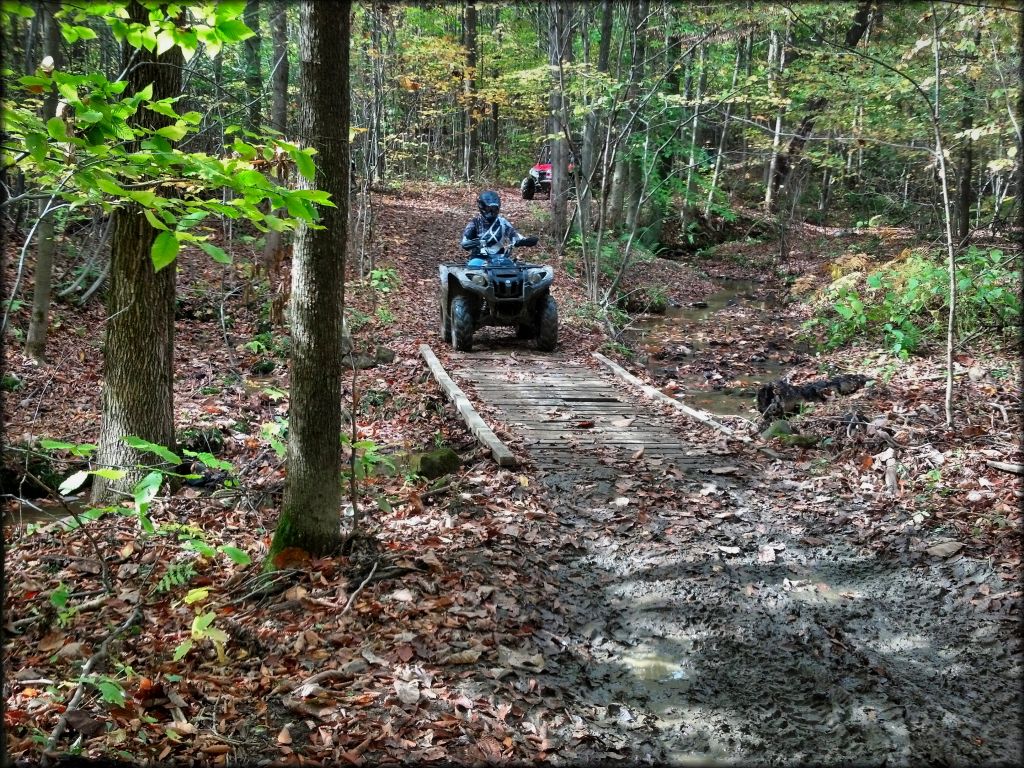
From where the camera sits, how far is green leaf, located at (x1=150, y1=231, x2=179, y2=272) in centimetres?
237

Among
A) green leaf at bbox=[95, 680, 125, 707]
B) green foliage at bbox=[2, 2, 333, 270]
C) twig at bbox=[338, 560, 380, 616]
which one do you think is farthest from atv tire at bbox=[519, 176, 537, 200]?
green leaf at bbox=[95, 680, 125, 707]

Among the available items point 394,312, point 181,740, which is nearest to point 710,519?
point 181,740

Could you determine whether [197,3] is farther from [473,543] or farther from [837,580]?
[837,580]

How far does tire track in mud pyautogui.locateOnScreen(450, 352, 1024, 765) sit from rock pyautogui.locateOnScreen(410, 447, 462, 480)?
2.42ft

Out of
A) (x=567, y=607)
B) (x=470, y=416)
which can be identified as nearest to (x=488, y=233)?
(x=470, y=416)

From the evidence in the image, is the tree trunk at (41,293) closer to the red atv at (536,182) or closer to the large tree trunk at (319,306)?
the large tree trunk at (319,306)

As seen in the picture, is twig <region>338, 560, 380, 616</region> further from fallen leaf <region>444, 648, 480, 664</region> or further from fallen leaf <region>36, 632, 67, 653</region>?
fallen leaf <region>36, 632, 67, 653</region>

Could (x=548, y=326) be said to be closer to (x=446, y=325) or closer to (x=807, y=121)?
(x=446, y=325)

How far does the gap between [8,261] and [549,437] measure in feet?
29.3

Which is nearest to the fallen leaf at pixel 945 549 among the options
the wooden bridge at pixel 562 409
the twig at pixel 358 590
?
the wooden bridge at pixel 562 409

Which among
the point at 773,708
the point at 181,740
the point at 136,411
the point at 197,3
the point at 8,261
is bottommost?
the point at 773,708

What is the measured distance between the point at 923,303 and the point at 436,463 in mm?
7758

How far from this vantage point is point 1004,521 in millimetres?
4773

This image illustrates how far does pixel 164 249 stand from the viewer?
2408mm
